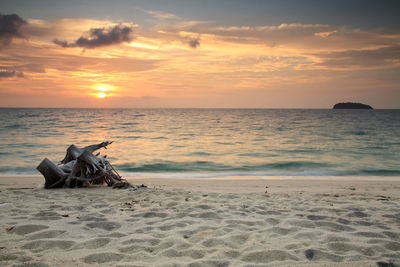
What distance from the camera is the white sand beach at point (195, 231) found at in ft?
10.4

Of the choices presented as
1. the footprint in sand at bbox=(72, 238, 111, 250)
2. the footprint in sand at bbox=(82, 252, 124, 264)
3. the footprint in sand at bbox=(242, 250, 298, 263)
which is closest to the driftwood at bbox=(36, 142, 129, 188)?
the footprint in sand at bbox=(72, 238, 111, 250)

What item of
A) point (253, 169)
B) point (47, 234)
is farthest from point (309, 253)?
point (253, 169)

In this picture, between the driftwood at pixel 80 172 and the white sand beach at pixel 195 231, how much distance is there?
1063mm

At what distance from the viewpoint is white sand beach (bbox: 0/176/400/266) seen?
3158 mm

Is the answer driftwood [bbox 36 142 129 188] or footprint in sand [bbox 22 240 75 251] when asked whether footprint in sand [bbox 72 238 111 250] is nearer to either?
footprint in sand [bbox 22 240 75 251]

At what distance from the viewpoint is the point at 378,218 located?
4758 millimetres

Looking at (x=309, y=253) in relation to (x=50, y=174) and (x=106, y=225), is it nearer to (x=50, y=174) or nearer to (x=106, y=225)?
(x=106, y=225)

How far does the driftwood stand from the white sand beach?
106 centimetres

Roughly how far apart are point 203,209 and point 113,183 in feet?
11.6

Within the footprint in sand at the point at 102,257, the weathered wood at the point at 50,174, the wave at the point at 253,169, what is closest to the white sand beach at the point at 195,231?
the footprint in sand at the point at 102,257

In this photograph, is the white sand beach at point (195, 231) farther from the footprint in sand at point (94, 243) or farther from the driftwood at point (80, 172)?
the driftwood at point (80, 172)

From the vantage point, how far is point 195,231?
13.3 feet

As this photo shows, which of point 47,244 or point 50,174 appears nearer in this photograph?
point 47,244

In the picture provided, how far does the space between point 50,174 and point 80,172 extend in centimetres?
76
